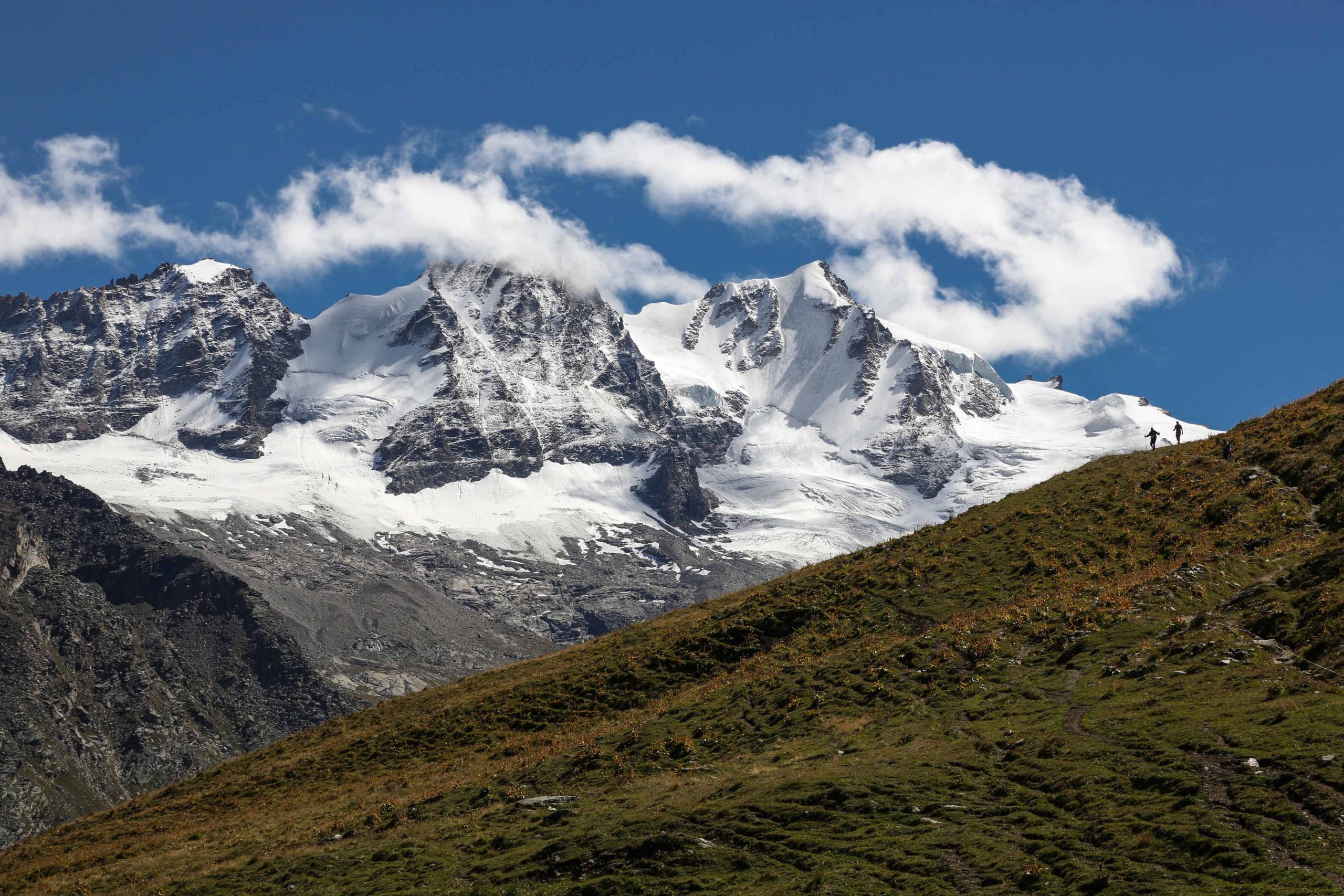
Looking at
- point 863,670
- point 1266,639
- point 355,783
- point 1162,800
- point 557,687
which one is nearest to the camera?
point 1162,800

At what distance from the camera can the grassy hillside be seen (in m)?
26.7

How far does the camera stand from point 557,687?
55.5 metres

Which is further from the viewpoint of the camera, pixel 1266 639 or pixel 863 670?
pixel 863 670

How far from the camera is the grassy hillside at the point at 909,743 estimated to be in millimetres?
26734

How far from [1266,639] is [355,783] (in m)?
35.9

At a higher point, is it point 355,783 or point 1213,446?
point 1213,446

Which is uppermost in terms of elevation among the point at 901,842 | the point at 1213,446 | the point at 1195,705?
the point at 1213,446

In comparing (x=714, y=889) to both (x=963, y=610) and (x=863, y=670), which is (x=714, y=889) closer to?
(x=863, y=670)

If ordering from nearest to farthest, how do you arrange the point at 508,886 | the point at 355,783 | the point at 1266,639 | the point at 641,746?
the point at 508,886 → the point at 1266,639 → the point at 641,746 → the point at 355,783

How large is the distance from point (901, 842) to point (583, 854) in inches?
327

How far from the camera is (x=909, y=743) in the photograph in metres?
35.7

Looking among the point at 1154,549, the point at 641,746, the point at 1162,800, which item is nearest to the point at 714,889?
the point at 1162,800

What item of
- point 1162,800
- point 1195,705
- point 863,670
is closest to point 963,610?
point 863,670

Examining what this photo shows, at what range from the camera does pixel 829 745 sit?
1471 inches
